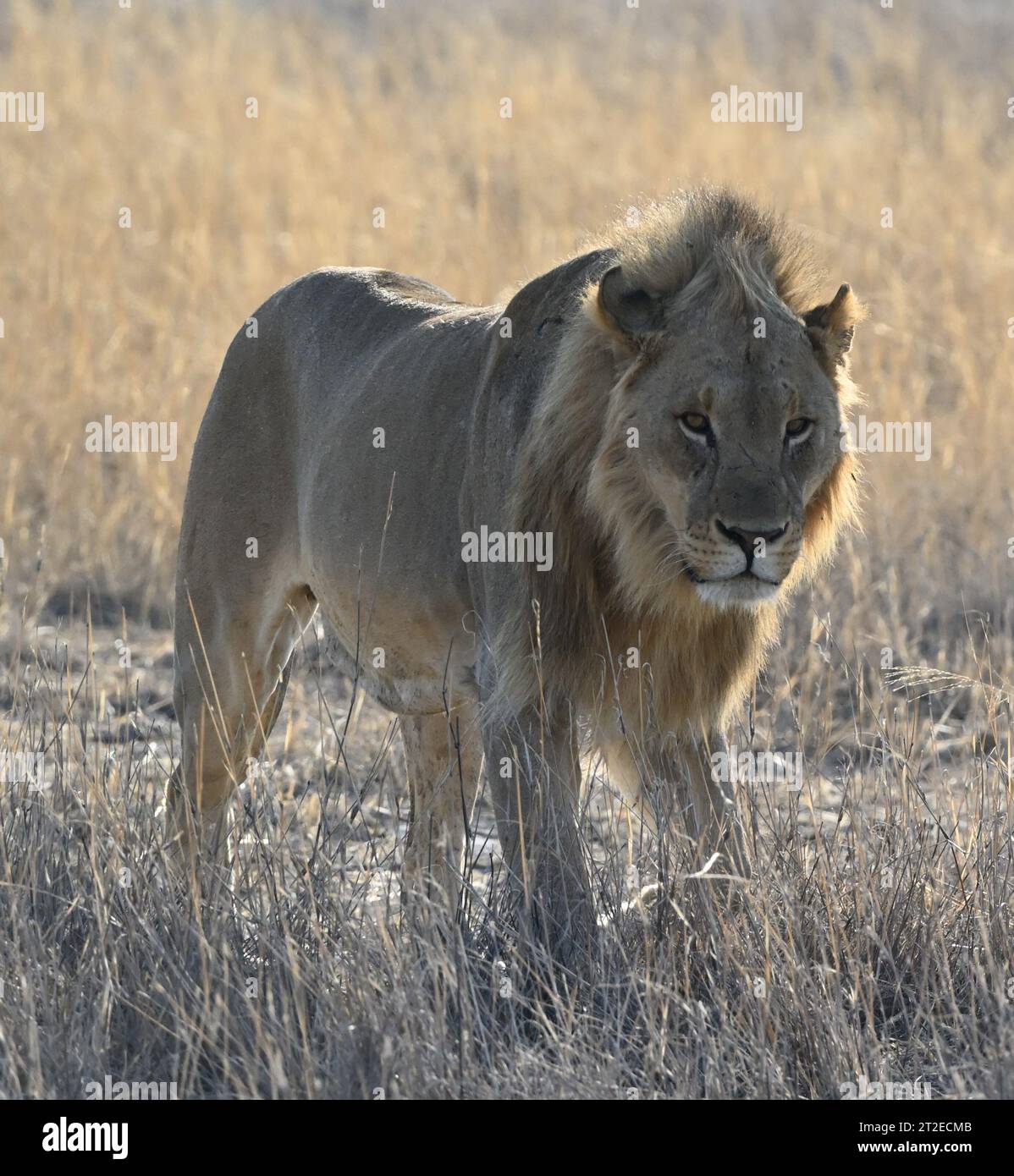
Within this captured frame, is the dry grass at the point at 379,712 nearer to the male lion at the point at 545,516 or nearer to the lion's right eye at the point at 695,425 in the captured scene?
the male lion at the point at 545,516

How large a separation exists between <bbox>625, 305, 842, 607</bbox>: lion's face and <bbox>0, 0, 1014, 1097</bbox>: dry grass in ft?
1.66

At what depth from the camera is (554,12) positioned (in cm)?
1620

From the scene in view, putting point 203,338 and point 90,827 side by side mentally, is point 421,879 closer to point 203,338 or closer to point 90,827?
point 90,827

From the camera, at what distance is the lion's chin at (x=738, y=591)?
11.1 ft

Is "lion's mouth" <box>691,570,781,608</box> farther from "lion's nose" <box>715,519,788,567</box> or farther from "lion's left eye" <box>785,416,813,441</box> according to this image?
"lion's left eye" <box>785,416,813,441</box>

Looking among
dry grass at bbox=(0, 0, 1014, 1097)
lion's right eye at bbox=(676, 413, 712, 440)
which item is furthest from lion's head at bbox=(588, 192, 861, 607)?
dry grass at bbox=(0, 0, 1014, 1097)

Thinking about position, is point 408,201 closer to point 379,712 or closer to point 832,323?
point 379,712

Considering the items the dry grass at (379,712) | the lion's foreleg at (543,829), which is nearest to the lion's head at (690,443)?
the lion's foreleg at (543,829)

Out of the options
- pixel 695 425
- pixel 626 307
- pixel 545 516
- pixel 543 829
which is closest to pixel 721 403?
pixel 695 425

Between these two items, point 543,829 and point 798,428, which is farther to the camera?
point 543,829

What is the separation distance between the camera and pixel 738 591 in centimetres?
340

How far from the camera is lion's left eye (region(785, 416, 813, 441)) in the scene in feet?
11.3

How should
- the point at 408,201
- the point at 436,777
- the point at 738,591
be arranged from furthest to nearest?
the point at 408,201 < the point at 436,777 < the point at 738,591

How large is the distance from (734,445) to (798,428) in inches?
7.2
